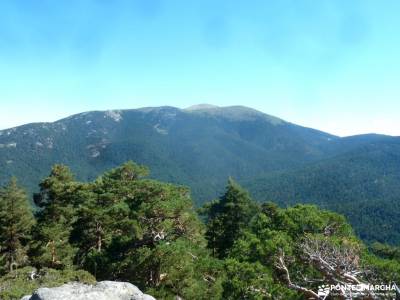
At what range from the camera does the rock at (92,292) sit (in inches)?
492

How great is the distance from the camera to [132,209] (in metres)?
26.8

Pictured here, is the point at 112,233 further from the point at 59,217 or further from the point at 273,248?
the point at 273,248

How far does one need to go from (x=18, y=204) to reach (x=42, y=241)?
325 centimetres

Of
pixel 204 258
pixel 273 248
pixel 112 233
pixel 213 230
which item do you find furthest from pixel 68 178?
pixel 273 248

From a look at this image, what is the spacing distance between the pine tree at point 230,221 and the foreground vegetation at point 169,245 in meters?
0.10

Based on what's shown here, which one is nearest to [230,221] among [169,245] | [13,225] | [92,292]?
[169,245]

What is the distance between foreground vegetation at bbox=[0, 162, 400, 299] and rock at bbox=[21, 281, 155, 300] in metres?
4.00

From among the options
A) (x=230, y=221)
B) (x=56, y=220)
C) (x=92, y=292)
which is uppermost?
(x=92, y=292)

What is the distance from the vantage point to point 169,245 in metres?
22.4

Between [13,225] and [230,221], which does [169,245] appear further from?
[230,221]

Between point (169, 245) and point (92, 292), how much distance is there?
9686 mm

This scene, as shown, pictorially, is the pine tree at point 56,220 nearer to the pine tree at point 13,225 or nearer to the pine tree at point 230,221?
the pine tree at point 13,225

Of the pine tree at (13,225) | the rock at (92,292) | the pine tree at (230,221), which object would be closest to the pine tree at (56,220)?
the pine tree at (13,225)

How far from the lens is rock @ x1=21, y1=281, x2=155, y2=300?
1251 centimetres
